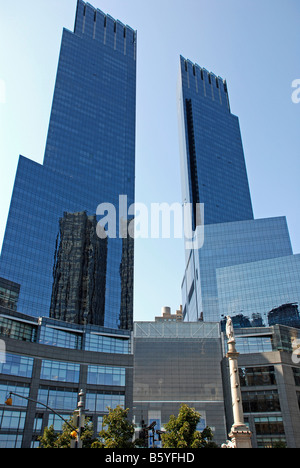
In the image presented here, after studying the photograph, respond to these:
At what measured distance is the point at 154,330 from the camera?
3465 inches

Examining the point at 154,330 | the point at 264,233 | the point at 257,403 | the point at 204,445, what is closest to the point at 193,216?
the point at 264,233

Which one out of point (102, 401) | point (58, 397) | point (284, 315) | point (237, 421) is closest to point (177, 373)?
point (102, 401)

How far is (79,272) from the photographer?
14612 cm

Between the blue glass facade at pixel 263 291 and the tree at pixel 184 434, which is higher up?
the blue glass facade at pixel 263 291

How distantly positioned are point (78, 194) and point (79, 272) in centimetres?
3132

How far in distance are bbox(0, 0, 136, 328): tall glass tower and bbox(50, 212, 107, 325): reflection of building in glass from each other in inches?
14.6

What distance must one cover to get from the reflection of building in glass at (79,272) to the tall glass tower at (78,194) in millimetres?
371

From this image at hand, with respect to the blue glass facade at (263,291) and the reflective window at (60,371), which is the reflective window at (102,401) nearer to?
the reflective window at (60,371)

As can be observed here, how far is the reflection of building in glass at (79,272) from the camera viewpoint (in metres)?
137

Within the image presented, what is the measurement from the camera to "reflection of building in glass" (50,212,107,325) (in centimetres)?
13662

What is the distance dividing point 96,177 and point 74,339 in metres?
101

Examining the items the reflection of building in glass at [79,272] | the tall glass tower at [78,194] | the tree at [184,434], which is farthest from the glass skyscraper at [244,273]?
the tree at [184,434]

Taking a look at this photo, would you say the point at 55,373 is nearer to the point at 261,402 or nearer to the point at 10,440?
the point at 10,440
